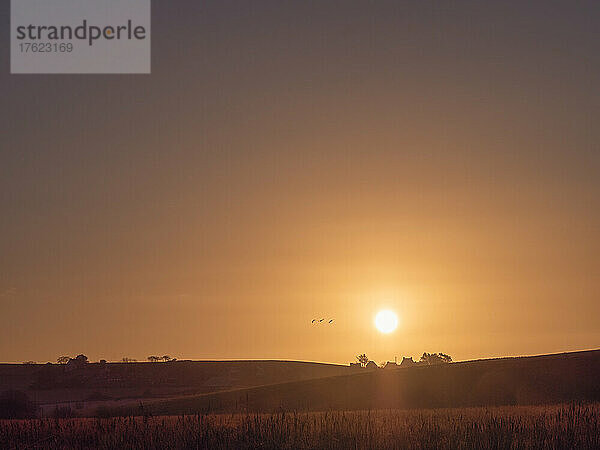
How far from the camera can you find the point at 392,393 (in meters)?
76.6

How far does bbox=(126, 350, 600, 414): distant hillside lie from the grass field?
40497mm

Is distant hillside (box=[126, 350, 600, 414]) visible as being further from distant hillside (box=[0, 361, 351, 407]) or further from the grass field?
distant hillside (box=[0, 361, 351, 407])

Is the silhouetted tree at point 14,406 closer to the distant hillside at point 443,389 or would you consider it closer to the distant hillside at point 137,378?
the distant hillside at point 443,389

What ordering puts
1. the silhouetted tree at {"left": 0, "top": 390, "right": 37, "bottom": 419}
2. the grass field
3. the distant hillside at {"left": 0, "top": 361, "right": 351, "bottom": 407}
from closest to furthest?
the grass field → the silhouetted tree at {"left": 0, "top": 390, "right": 37, "bottom": 419} → the distant hillside at {"left": 0, "top": 361, "right": 351, "bottom": 407}

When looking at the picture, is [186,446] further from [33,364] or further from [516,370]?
[33,364]

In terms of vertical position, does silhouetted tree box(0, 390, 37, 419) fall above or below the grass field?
below

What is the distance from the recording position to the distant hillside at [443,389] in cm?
6954

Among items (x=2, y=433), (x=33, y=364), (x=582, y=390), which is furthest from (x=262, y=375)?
(x=2, y=433)

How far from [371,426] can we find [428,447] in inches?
86.7

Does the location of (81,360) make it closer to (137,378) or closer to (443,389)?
(137,378)

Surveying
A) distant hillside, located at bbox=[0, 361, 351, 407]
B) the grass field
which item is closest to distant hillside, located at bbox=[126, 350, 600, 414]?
the grass field

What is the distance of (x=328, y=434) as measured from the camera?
72.6 feet

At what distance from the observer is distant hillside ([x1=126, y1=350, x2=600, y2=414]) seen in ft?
228

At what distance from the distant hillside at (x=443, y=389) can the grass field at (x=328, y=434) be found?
133 ft
